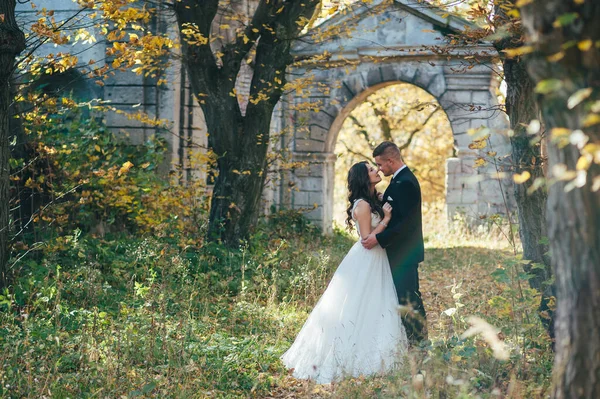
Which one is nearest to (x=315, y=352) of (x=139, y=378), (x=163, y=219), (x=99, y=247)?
(x=139, y=378)

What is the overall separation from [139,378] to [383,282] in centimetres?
197

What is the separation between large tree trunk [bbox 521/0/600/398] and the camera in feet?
8.76

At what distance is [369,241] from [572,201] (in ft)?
10.1

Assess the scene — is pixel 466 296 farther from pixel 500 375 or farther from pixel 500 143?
pixel 500 143

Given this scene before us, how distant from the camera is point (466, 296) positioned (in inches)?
353

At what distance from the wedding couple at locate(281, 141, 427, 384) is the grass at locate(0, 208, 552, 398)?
27 cm

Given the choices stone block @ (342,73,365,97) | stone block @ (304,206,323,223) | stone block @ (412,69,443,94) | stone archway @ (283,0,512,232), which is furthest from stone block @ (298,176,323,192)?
stone block @ (412,69,443,94)

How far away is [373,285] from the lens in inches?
230

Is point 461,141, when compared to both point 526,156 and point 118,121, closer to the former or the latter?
point 118,121

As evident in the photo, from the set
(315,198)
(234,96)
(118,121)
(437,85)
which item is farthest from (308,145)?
(234,96)

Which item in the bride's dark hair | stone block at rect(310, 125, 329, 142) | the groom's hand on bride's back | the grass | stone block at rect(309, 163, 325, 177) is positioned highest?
stone block at rect(310, 125, 329, 142)

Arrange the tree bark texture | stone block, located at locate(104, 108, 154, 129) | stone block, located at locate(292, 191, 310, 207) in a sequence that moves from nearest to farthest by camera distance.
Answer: the tree bark texture < stone block, located at locate(104, 108, 154, 129) < stone block, located at locate(292, 191, 310, 207)

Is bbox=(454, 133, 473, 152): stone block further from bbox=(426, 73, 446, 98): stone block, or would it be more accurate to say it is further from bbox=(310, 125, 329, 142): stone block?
bbox=(310, 125, 329, 142): stone block

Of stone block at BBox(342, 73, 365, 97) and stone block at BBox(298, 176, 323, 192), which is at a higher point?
stone block at BBox(342, 73, 365, 97)
